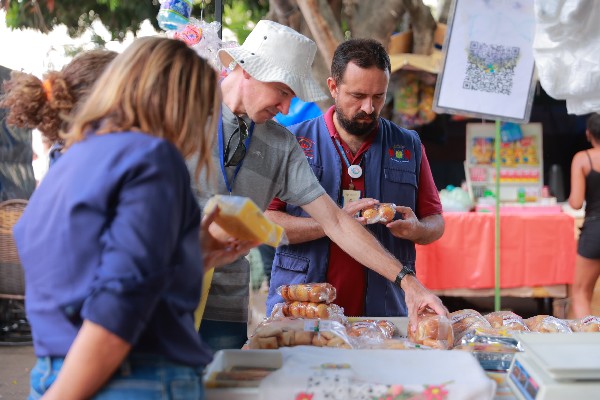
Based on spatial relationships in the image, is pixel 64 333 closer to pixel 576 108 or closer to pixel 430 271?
pixel 576 108

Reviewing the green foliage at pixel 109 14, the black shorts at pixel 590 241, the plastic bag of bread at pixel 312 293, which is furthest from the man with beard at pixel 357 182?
the green foliage at pixel 109 14

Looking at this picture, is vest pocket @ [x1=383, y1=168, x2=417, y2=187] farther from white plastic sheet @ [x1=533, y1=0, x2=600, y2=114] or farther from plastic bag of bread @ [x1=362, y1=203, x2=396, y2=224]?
white plastic sheet @ [x1=533, y1=0, x2=600, y2=114]

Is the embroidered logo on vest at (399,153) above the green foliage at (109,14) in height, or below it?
below

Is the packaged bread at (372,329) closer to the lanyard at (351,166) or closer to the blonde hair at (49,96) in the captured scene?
the lanyard at (351,166)

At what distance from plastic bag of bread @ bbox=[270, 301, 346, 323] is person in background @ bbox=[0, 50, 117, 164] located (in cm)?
97

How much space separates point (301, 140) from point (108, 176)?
1.75 m

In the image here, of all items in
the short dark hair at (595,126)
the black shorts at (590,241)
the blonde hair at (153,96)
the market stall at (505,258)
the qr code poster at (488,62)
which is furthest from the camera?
the market stall at (505,258)

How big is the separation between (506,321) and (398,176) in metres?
0.77

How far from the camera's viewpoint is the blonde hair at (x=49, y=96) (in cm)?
167

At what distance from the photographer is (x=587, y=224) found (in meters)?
5.44

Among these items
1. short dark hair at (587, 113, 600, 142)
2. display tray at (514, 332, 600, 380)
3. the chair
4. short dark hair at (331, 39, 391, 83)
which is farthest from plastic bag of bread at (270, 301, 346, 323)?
short dark hair at (587, 113, 600, 142)

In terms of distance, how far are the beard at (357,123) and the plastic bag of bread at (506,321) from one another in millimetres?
889

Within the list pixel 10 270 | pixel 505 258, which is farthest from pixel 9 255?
pixel 505 258

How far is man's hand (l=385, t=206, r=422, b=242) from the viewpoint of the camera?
2.68 m
